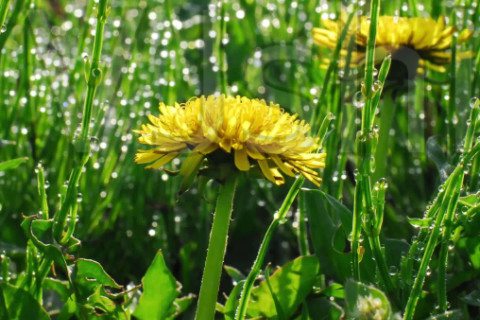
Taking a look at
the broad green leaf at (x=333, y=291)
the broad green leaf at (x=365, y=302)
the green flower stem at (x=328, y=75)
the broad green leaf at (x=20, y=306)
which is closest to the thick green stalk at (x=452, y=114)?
the green flower stem at (x=328, y=75)

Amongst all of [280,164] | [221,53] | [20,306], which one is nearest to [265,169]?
[280,164]

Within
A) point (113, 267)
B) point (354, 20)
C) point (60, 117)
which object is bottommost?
point (113, 267)

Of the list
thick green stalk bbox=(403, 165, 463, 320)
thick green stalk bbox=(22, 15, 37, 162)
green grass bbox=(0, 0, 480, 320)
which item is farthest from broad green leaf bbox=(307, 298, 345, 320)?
thick green stalk bbox=(22, 15, 37, 162)

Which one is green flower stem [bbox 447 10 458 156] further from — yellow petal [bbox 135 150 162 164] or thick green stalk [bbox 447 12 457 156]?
yellow petal [bbox 135 150 162 164]

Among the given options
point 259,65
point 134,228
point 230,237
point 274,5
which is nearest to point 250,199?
Answer: point 230,237

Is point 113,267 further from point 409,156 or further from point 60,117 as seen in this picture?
point 409,156
